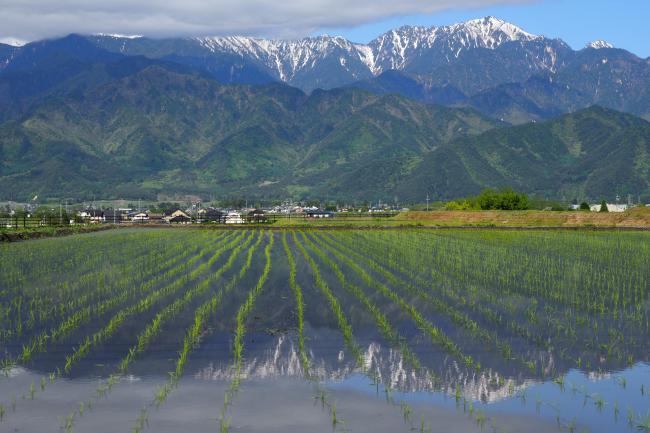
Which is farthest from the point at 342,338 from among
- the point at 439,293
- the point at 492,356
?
the point at 439,293

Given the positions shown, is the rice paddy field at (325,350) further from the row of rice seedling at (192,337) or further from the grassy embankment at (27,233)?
the grassy embankment at (27,233)

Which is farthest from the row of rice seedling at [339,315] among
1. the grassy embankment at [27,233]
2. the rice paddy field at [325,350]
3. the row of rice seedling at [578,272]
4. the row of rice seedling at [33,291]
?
the grassy embankment at [27,233]

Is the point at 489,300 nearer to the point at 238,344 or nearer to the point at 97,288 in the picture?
the point at 238,344

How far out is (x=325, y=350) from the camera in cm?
1881

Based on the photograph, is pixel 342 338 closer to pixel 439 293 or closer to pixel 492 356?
pixel 492 356

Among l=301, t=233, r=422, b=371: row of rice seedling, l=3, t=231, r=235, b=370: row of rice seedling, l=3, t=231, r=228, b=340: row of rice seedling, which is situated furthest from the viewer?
l=3, t=231, r=228, b=340: row of rice seedling

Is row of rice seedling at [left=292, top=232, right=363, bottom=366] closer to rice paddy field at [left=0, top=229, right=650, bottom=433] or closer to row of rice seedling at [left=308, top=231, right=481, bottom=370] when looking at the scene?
rice paddy field at [left=0, top=229, right=650, bottom=433]

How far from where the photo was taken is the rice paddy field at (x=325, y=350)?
44.6 ft

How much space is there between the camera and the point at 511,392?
15.0m

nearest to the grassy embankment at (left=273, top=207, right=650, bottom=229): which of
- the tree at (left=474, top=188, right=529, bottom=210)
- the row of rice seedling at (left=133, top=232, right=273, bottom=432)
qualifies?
the tree at (left=474, top=188, right=529, bottom=210)

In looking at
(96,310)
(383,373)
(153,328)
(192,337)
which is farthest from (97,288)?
(383,373)

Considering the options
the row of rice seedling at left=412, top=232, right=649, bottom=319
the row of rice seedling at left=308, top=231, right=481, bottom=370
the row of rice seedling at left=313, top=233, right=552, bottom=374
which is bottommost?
the row of rice seedling at left=412, top=232, right=649, bottom=319

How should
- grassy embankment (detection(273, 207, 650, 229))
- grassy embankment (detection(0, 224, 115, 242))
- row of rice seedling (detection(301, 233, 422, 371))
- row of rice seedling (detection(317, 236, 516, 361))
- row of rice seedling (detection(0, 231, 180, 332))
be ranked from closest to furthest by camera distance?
row of rice seedling (detection(301, 233, 422, 371)) < row of rice seedling (detection(317, 236, 516, 361)) < row of rice seedling (detection(0, 231, 180, 332)) < grassy embankment (detection(0, 224, 115, 242)) < grassy embankment (detection(273, 207, 650, 229))

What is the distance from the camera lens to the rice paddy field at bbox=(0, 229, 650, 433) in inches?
535
